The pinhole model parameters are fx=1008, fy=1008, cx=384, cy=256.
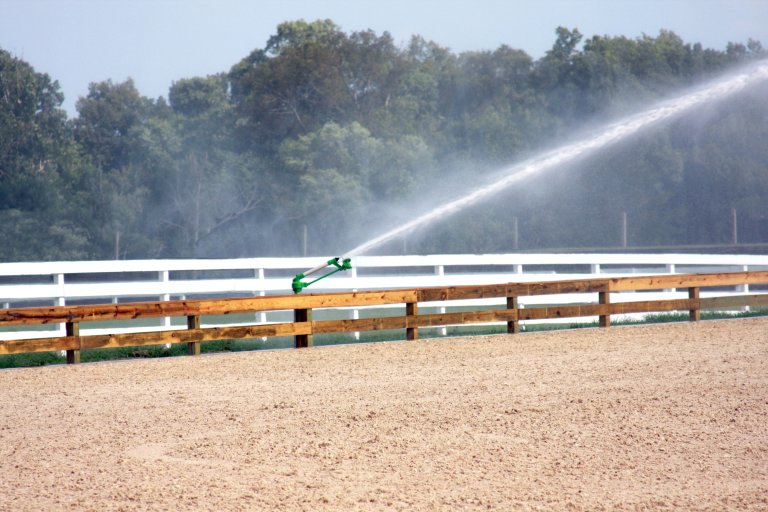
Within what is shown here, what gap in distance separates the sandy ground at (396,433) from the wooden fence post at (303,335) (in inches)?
57.1

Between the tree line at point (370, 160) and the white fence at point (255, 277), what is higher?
the tree line at point (370, 160)

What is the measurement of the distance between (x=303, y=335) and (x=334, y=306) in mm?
581

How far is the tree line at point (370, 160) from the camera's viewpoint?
4253 centimetres

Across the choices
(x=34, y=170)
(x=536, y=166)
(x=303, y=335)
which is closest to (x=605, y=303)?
(x=303, y=335)

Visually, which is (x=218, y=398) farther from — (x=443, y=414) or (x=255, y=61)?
(x=255, y=61)

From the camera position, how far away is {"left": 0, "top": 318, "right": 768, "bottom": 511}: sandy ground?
5914 mm

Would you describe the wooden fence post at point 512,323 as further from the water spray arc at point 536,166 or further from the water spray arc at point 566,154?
the water spray arc at point 566,154

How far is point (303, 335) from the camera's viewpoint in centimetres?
Result: 1360

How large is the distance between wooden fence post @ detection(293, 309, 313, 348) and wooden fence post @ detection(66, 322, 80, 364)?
2829mm

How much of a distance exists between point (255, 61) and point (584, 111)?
681 inches

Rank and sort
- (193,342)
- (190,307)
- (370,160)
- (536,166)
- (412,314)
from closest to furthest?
(190,307) < (193,342) < (412,314) < (536,166) < (370,160)

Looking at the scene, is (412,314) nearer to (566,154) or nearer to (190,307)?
(190,307)

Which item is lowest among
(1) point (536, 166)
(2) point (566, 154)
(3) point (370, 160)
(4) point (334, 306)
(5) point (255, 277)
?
(4) point (334, 306)

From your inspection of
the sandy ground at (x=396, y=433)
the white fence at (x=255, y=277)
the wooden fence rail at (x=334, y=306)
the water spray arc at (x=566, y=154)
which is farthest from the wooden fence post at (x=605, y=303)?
the water spray arc at (x=566, y=154)
